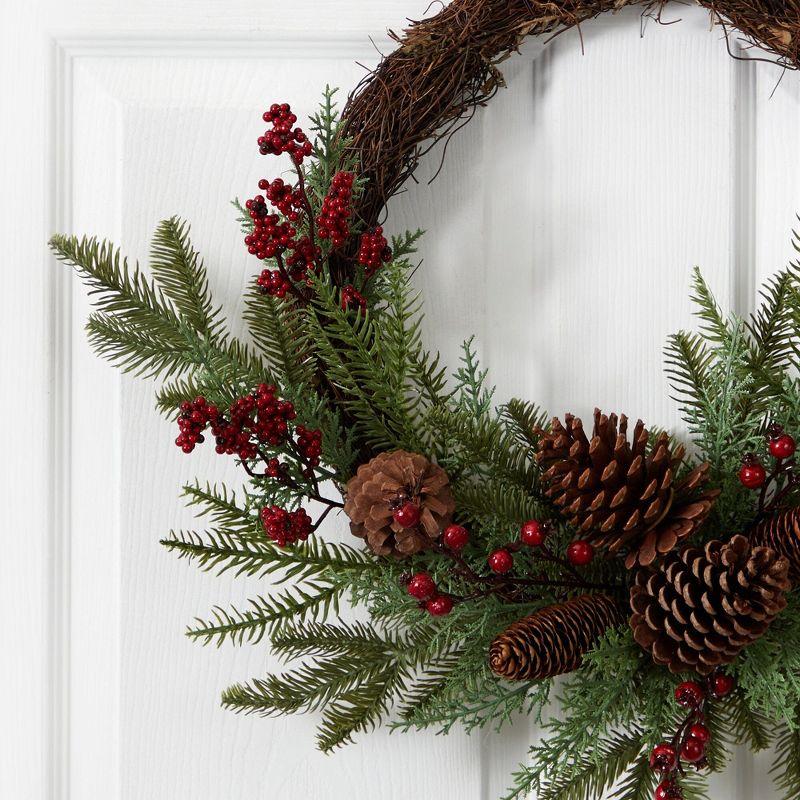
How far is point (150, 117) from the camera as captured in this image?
2.43ft

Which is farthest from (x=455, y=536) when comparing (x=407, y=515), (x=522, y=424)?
(x=522, y=424)

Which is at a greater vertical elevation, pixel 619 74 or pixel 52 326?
pixel 619 74

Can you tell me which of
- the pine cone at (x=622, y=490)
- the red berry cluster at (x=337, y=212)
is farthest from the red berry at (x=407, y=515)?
the red berry cluster at (x=337, y=212)

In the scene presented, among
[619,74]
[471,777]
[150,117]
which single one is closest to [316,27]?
[150,117]

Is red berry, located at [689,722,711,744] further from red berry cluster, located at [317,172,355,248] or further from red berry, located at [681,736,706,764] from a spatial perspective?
red berry cluster, located at [317,172,355,248]

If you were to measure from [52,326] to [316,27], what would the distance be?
0.39m

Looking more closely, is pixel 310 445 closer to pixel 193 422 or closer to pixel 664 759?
pixel 193 422

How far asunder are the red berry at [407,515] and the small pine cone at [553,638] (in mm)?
110

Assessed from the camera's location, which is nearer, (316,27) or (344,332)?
(344,332)

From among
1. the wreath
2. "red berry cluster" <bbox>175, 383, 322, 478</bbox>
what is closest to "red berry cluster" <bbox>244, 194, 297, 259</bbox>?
the wreath

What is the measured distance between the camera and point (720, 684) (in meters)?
0.59

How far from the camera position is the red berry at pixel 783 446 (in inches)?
A: 22.9

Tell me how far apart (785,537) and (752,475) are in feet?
0.17

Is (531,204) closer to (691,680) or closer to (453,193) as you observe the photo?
(453,193)
